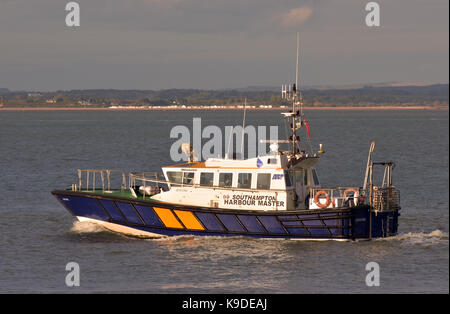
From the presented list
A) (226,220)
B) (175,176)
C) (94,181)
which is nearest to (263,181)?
(226,220)

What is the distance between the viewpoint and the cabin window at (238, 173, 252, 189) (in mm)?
25984

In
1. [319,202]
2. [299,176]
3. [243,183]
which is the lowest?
[319,202]

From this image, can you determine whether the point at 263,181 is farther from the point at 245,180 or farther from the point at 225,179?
the point at 225,179

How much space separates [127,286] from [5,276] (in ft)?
13.0

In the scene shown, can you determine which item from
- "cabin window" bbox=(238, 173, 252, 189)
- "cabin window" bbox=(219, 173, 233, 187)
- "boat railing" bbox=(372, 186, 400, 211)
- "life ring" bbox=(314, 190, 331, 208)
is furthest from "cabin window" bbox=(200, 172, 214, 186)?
"boat railing" bbox=(372, 186, 400, 211)

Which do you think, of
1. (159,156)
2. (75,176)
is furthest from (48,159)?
(75,176)

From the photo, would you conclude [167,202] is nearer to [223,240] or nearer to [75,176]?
[223,240]

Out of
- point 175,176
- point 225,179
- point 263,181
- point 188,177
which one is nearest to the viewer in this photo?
point 263,181

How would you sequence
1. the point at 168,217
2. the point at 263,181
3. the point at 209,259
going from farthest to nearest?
1. the point at 168,217
2. the point at 263,181
3. the point at 209,259

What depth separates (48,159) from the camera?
2470 inches

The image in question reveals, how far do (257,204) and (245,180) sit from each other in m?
0.95

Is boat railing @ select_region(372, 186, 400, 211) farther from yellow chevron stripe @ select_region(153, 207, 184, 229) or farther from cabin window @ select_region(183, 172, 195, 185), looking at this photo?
yellow chevron stripe @ select_region(153, 207, 184, 229)

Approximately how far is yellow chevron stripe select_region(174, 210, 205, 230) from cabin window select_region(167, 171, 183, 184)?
1.28 metres

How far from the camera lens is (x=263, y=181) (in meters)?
25.8
